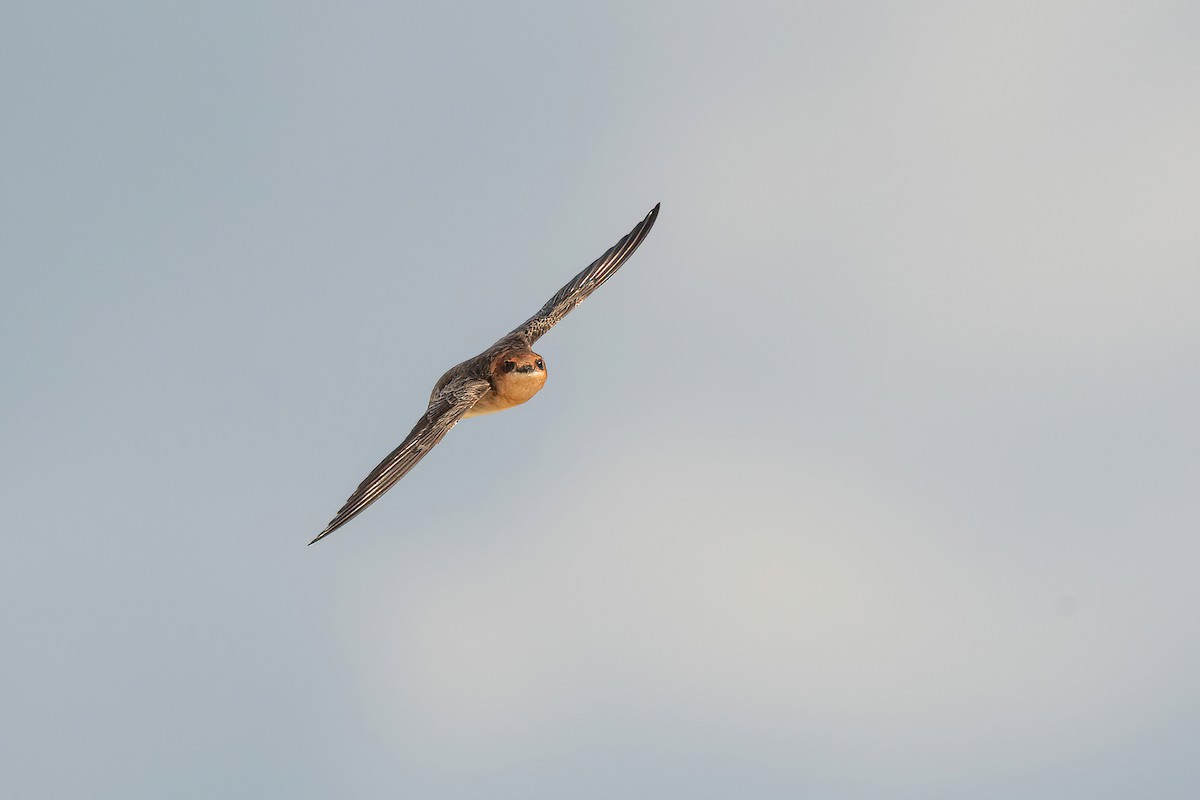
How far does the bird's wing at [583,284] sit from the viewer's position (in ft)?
123

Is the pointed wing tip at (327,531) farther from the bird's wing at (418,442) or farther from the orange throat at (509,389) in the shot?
the orange throat at (509,389)

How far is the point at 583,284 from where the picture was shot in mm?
39531

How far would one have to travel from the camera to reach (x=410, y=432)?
31812 mm

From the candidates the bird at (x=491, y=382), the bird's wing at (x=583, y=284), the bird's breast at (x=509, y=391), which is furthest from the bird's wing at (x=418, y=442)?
the bird's wing at (x=583, y=284)

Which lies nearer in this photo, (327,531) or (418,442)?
(327,531)

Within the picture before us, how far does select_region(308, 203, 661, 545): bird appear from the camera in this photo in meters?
29.3

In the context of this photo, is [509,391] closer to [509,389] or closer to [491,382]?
[509,389]

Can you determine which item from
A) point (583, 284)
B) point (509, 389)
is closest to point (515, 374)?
point (509, 389)

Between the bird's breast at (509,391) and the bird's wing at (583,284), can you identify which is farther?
the bird's wing at (583,284)

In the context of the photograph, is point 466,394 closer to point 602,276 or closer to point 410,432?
point 410,432

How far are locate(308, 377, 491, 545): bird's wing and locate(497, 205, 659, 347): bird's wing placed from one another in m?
3.13

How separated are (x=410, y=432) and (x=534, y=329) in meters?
6.56

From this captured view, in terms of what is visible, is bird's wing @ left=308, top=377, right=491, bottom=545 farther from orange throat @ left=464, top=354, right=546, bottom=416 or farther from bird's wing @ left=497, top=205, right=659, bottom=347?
bird's wing @ left=497, top=205, right=659, bottom=347

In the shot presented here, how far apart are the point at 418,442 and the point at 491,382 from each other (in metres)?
3.75
